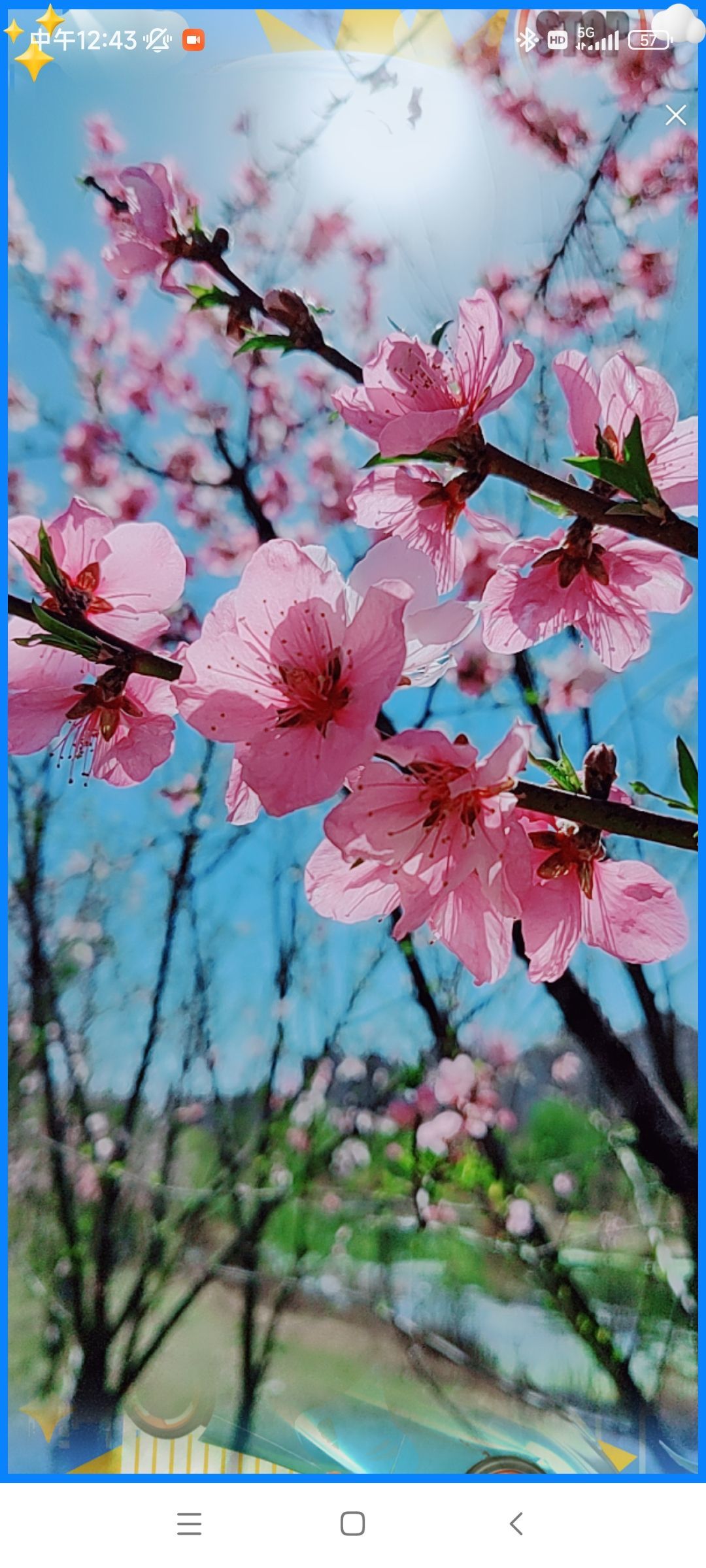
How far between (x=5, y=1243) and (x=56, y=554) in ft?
2.16

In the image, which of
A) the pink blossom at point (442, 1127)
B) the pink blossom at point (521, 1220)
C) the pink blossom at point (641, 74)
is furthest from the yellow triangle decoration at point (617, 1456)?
the pink blossom at point (641, 74)

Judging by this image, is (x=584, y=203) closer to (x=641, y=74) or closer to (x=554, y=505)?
(x=641, y=74)

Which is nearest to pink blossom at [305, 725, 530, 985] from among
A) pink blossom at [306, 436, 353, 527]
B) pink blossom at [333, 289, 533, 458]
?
pink blossom at [333, 289, 533, 458]

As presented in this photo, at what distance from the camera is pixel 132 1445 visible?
99cm

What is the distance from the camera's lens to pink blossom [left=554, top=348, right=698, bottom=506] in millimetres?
699

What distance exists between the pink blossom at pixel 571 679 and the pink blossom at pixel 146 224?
1.68 feet

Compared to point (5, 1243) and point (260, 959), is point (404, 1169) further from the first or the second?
point (5, 1243)

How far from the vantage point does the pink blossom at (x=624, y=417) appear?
70cm

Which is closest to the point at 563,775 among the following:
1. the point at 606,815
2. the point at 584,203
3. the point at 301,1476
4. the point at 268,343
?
the point at 606,815

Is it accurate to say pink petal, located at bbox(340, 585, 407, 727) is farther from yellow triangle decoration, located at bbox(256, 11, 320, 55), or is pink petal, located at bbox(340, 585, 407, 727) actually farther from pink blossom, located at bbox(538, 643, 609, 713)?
yellow triangle decoration, located at bbox(256, 11, 320, 55)

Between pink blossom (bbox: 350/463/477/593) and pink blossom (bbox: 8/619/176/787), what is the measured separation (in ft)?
0.70
